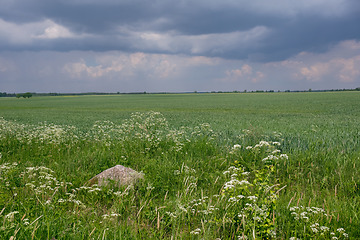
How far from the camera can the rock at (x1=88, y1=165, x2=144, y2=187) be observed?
252 inches

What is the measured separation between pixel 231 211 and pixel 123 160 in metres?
4.45

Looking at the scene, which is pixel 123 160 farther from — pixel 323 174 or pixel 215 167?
pixel 323 174

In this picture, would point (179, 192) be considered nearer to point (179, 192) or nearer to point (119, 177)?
point (179, 192)

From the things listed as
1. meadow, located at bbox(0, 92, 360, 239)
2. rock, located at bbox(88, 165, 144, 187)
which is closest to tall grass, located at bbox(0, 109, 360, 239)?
meadow, located at bbox(0, 92, 360, 239)

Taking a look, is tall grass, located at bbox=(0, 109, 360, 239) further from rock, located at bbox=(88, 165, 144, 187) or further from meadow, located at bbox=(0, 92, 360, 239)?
rock, located at bbox=(88, 165, 144, 187)

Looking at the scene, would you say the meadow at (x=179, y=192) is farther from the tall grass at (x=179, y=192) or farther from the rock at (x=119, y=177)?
the rock at (x=119, y=177)

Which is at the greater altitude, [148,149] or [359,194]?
[148,149]

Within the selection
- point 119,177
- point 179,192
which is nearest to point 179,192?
point 179,192

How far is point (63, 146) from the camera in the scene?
412 inches

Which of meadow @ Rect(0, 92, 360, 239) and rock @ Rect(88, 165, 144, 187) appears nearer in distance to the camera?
meadow @ Rect(0, 92, 360, 239)

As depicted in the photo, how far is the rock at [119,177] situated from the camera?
6391 millimetres

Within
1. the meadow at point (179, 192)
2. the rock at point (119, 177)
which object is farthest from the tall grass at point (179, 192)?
the rock at point (119, 177)

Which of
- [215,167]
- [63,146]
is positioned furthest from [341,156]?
[63,146]

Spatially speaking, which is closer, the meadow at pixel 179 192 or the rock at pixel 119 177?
the meadow at pixel 179 192
